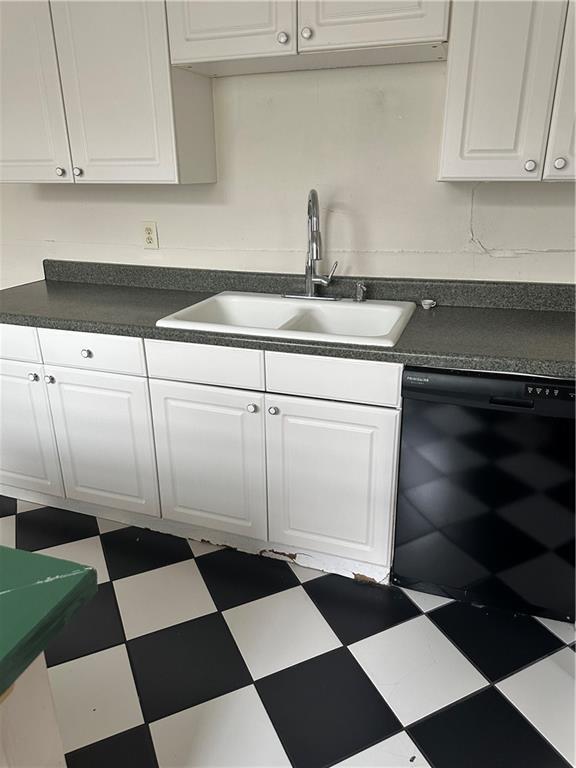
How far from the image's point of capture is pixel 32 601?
71 centimetres

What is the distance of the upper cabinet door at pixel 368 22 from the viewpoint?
1.57 metres

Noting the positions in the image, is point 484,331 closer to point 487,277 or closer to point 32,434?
point 487,277

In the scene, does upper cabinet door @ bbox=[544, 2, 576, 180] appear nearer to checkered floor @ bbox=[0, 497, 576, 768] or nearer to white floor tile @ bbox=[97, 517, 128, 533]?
checkered floor @ bbox=[0, 497, 576, 768]

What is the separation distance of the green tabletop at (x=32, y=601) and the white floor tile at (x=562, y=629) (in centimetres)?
153

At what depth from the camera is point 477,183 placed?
194cm

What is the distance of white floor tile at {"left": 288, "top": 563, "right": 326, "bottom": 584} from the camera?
197 centimetres

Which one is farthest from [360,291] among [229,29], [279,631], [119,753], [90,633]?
[119,753]

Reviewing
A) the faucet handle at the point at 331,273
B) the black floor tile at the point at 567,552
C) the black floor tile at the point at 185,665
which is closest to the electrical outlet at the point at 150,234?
the faucet handle at the point at 331,273

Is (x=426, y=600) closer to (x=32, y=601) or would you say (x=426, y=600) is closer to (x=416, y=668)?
(x=416, y=668)

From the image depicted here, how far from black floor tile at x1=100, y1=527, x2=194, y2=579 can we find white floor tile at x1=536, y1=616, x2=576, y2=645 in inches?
48.0

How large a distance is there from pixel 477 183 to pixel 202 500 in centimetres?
147

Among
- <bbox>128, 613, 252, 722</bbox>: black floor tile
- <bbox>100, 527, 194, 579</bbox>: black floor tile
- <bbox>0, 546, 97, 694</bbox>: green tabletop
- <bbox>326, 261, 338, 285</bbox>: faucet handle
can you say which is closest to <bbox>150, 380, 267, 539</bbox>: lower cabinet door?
<bbox>100, 527, 194, 579</bbox>: black floor tile

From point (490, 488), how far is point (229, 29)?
160cm

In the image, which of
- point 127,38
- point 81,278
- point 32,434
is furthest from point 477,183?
point 32,434
